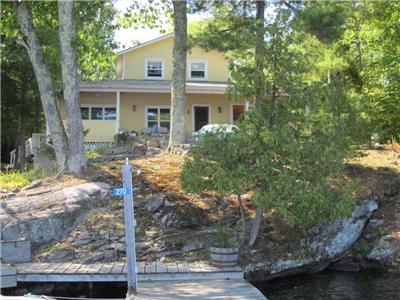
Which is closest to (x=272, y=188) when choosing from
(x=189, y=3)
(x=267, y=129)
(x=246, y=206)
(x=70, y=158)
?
(x=267, y=129)

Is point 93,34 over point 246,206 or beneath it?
over

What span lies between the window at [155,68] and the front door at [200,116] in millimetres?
2709

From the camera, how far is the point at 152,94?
27828 millimetres

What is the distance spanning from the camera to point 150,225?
10.7 meters

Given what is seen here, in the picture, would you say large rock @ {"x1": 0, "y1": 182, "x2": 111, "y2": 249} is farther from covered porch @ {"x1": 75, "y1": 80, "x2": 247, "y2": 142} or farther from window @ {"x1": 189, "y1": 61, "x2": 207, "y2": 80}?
window @ {"x1": 189, "y1": 61, "x2": 207, "y2": 80}

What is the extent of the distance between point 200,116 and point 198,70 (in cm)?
256

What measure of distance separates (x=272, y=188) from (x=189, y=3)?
8.99 metres

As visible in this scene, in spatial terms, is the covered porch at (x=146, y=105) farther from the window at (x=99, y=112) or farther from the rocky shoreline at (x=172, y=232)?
the rocky shoreline at (x=172, y=232)

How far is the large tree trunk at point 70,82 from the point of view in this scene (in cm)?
1315

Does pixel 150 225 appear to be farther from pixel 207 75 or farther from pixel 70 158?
pixel 207 75

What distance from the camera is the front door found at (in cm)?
2850

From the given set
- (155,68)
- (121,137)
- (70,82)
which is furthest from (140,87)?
(70,82)

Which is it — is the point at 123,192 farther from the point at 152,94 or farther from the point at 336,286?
the point at 152,94

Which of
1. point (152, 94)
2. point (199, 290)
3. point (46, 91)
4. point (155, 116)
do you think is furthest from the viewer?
point (155, 116)
